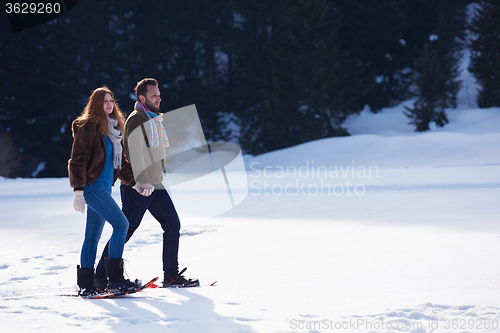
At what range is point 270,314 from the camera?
11.6ft

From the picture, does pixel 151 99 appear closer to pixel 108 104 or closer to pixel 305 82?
pixel 108 104

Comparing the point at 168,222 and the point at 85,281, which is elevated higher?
the point at 168,222

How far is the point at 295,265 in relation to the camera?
5137mm

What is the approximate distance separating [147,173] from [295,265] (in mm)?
1973

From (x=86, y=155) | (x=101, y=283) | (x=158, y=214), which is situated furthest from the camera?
(x=158, y=214)

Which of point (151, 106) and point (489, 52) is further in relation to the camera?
point (489, 52)

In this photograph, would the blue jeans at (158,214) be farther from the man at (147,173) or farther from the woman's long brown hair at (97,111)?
the woman's long brown hair at (97,111)

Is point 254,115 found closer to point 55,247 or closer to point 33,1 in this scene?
point 33,1

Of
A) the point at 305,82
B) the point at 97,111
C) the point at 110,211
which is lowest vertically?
the point at 110,211

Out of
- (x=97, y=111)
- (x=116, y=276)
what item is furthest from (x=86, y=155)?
(x=116, y=276)

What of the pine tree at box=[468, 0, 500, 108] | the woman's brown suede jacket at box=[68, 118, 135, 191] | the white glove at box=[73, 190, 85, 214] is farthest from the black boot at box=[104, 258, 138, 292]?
the pine tree at box=[468, 0, 500, 108]

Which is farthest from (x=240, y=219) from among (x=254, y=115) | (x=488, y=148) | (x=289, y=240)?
(x=254, y=115)

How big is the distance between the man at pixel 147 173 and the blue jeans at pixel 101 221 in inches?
6.2

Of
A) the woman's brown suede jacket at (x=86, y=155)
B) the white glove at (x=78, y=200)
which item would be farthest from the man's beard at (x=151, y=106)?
the white glove at (x=78, y=200)
